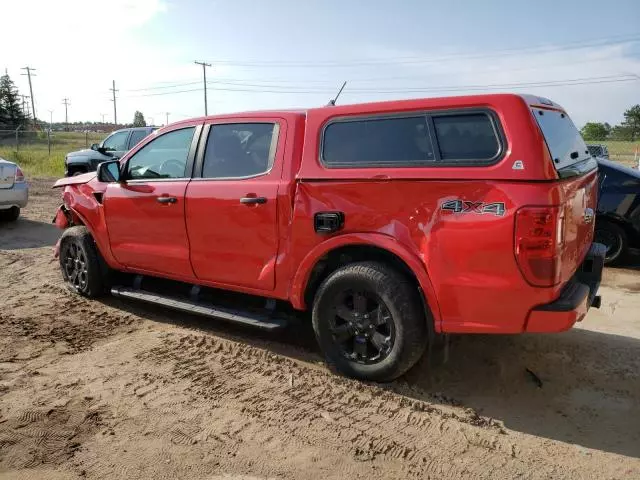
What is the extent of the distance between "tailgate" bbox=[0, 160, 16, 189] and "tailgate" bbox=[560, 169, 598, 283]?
9758mm

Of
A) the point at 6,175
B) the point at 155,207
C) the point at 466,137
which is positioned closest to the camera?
the point at 466,137

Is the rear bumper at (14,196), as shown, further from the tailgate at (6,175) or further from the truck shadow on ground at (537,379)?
the truck shadow on ground at (537,379)

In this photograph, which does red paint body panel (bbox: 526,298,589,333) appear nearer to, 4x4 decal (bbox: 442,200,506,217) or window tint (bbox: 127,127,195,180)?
4x4 decal (bbox: 442,200,506,217)

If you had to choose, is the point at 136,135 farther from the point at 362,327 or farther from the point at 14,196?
the point at 362,327

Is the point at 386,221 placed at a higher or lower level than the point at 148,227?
higher

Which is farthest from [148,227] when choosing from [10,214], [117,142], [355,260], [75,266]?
[117,142]

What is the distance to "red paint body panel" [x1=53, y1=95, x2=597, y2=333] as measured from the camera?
10.4ft

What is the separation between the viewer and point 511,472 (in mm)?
2859

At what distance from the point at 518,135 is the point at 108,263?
4.08 meters

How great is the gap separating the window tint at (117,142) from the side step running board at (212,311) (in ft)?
34.3

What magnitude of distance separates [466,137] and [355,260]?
114 cm

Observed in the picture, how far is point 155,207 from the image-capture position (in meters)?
4.85

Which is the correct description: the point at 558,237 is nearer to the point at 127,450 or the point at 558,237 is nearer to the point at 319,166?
the point at 319,166

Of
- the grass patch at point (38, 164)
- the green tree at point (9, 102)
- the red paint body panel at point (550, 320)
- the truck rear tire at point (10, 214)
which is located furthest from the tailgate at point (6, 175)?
the green tree at point (9, 102)
